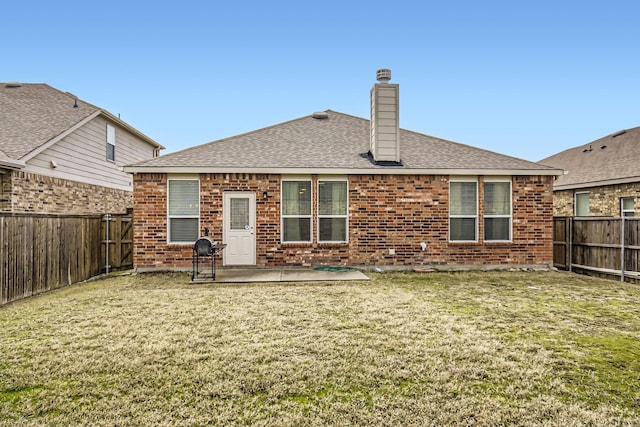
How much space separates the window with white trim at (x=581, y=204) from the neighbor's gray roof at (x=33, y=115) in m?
19.7

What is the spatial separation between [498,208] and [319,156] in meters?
5.45

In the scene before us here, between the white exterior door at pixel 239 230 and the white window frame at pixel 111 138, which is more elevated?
the white window frame at pixel 111 138

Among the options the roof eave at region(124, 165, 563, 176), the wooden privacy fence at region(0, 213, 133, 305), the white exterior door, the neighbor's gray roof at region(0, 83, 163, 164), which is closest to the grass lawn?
the wooden privacy fence at region(0, 213, 133, 305)

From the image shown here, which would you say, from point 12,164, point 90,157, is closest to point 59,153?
point 90,157

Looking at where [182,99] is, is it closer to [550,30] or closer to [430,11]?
[430,11]

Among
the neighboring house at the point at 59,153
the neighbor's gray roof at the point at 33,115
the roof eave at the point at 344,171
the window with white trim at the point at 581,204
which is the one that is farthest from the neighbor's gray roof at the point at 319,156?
the window with white trim at the point at 581,204

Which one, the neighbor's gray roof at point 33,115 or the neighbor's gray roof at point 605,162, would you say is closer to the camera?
the neighbor's gray roof at point 33,115

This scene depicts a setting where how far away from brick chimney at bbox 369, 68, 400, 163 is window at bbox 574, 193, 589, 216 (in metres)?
9.89

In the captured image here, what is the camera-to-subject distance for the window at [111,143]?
15352mm

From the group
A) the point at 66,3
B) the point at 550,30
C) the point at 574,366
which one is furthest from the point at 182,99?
the point at 574,366

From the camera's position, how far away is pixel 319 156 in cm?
1106

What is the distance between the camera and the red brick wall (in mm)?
10227

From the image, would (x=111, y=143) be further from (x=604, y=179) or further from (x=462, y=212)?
(x=604, y=179)

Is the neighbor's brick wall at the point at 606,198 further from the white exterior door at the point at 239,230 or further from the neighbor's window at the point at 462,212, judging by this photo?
the white exterior door at the point at 239,230
